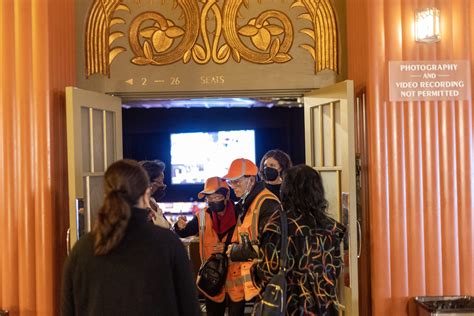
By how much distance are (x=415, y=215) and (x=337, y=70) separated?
1.27 metres

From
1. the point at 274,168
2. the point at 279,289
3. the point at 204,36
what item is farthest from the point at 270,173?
the point at 279,289

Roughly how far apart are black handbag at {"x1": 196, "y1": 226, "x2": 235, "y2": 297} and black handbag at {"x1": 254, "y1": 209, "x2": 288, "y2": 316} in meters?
1.31

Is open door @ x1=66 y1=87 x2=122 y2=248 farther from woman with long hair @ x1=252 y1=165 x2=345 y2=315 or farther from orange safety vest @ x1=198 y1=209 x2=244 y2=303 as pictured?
woman with long hair @ x1=252 y1=165 x2=345 y2=315

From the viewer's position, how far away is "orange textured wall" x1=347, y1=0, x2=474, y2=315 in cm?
429

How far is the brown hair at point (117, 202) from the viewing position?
92.1 inches

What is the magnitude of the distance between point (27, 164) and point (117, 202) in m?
2.20

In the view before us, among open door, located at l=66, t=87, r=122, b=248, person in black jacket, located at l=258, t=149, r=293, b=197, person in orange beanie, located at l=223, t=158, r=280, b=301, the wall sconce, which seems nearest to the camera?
person in orange beanie, located at l=223, t=158, r=280, b=301

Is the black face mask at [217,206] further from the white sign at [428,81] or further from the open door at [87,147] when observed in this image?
the white sign at [428,81]

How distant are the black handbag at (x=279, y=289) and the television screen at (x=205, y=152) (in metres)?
6.32

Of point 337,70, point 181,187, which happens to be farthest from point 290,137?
point 337,70

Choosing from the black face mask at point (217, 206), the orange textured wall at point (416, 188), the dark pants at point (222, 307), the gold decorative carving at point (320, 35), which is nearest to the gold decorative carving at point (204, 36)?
the gold decorative carving at point (320, 35)

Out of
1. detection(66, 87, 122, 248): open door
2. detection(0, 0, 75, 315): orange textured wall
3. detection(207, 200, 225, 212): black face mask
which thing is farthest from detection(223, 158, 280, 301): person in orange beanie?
detection(0, 0, 75, 315): orange textured wall

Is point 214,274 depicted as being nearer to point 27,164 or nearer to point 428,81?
Result: point 27,164

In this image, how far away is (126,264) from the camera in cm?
236
